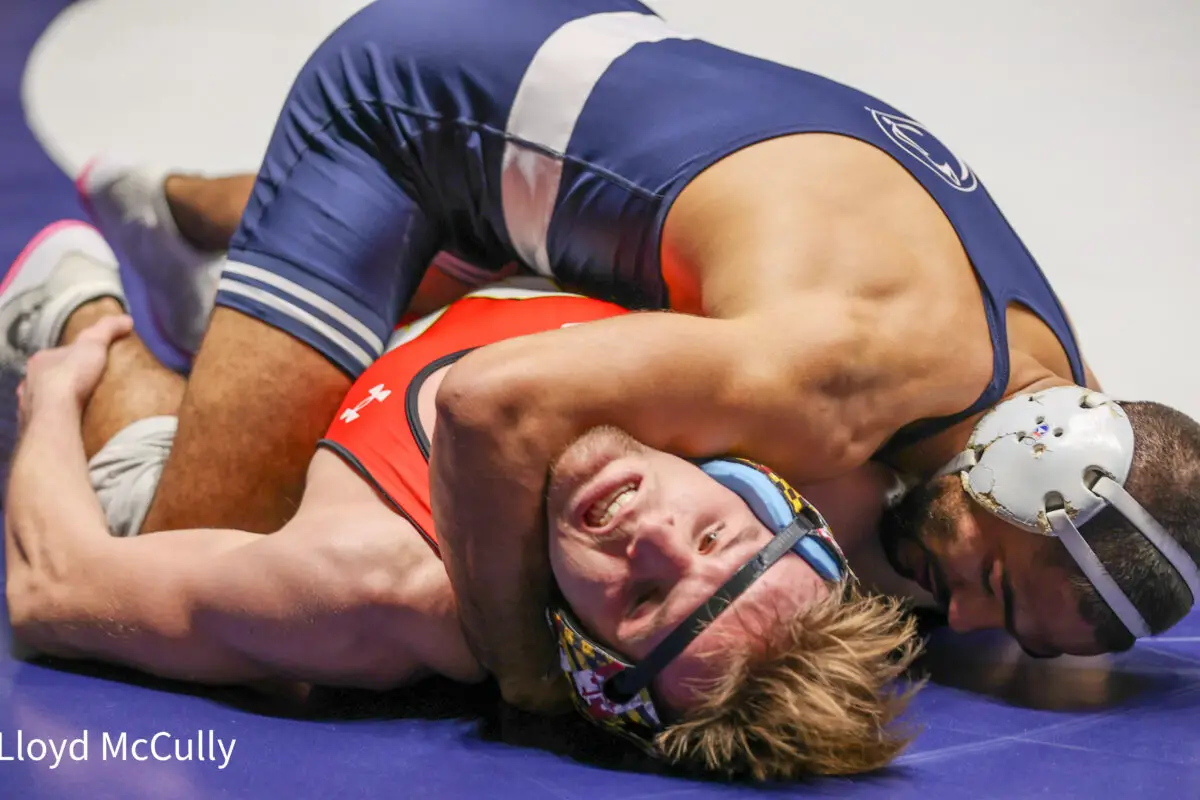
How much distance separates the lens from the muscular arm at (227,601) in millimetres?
1848

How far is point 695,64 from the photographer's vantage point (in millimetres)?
2197

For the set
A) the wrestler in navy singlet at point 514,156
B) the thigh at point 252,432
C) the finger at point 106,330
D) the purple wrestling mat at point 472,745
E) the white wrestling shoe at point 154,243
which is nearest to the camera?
the purple wrestling mat at point 472,745

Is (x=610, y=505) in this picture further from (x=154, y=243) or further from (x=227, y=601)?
(x=154, y=243)

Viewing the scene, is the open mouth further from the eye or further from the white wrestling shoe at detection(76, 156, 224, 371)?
the white wrestling shoe at detection(76, 156, 224, 371)

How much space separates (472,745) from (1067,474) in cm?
93

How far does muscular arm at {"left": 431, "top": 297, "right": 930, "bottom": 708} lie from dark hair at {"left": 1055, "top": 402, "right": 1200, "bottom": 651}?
0.39 meters

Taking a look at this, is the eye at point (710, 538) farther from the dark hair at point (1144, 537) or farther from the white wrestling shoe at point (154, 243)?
the white wrestling shoe at point (154, 243)

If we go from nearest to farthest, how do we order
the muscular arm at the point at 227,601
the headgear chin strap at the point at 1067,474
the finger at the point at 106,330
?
the muscular arm at the point at 227,601
the headgear chin strap at the point at 1067,474
the finger at the point at 106,330

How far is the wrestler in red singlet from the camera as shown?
195 cm

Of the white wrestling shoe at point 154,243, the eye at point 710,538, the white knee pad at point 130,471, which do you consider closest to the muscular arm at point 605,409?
the eye at point 710,538

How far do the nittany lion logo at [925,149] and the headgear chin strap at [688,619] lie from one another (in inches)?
25.7

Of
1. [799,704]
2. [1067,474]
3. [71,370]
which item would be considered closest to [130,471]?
[71,370]

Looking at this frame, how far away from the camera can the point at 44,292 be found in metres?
2.69

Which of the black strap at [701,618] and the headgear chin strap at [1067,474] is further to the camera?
the headgear chin strap at [1067,474]
